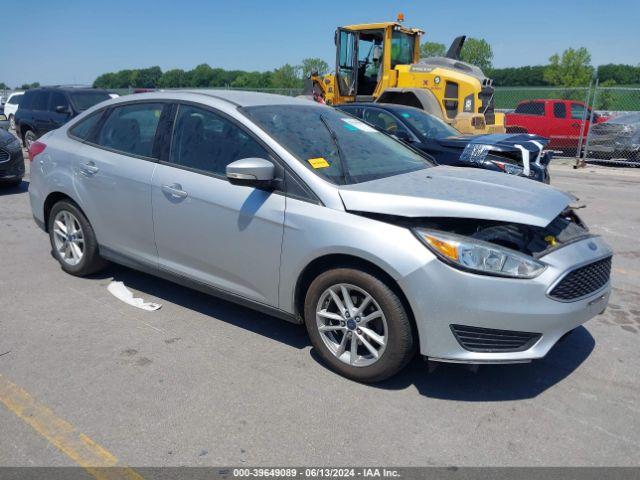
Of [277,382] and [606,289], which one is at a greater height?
[606,289]

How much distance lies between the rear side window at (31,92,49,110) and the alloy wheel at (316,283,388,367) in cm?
1387

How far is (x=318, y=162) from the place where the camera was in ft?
11.7

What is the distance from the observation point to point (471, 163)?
25.5 ft

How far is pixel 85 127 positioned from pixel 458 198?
3.47 meters

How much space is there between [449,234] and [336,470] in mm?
1338

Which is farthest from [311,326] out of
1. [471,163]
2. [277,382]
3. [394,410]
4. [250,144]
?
[471,163]

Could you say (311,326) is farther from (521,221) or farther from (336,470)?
(521,221)

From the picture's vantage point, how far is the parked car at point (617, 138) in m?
15.2

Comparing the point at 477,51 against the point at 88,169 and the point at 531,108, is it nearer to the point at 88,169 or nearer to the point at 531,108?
the point at 531,108

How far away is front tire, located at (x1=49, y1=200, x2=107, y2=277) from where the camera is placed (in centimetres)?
482

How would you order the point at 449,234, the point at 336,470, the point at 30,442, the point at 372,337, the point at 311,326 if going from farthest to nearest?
the point at 311,326
the point at 372,337
the point at 449,234
the point at 30,442
the point at 336,470

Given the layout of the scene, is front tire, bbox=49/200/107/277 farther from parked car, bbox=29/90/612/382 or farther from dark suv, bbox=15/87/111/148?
dark suv, bbox=15/87/111/148

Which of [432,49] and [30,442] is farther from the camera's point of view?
[432,49]

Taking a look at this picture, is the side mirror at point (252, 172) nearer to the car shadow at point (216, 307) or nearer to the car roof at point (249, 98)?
the car roof at point (249, 98)
